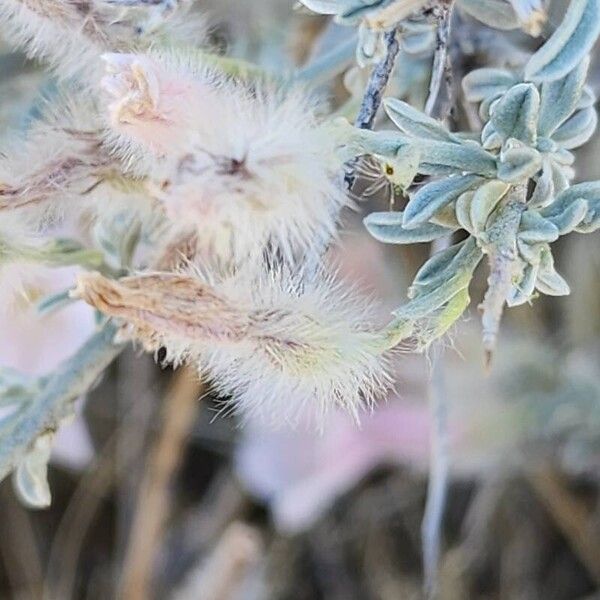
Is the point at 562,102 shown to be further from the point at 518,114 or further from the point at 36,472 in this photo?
the point at 36,472

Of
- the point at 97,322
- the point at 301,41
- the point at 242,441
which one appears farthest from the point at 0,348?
the point at 242,441

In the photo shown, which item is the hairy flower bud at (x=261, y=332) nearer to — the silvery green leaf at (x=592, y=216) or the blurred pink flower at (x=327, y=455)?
the silvery green leaf at (x=592, y=216)

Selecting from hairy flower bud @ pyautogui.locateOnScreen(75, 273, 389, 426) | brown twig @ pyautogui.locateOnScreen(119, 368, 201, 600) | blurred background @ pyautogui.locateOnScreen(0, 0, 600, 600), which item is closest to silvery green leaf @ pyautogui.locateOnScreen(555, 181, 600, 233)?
hairy flower bud @ pyautogui.locateOnScreen(75, 273, 389, 426)

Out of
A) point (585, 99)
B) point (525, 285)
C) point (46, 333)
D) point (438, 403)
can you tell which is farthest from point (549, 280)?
point (46, 333)

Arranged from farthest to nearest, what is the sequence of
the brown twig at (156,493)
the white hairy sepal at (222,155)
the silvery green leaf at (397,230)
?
the brown twig at (156,493) < the silvery green leaf at (397,230) < the white hairy sepal at (222,155)

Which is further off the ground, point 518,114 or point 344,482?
point 518,114

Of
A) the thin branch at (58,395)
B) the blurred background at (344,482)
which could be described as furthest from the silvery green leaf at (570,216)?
the blurred background at (344,482)
